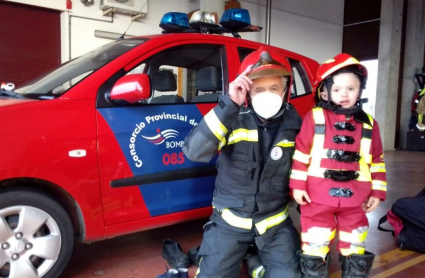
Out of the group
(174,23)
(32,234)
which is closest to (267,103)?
(32,234)

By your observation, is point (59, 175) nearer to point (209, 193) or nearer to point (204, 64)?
point (209, 193)

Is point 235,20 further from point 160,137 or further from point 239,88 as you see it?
point 239,88

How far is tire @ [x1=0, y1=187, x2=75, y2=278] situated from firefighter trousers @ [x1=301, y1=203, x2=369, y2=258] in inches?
51.6

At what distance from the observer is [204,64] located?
9.21ft

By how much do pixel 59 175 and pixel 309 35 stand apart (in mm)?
11006

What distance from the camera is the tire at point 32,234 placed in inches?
75.0

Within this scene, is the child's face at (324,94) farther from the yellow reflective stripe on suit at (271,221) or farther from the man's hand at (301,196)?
the yellow reflective stripe on suit at (271,221)

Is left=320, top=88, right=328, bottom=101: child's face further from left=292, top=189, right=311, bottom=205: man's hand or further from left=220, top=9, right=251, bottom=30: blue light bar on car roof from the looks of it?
left=220, top=9, right=251, bottom=30: blue light bar on car roof

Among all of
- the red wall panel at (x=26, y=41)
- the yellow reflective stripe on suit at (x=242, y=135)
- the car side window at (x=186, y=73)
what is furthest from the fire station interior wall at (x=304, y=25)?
the yellow reflective stripe on suit at (x=242, y=135)

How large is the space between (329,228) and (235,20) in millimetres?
1950

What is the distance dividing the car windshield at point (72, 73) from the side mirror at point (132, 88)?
250mm

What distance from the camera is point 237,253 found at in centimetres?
201

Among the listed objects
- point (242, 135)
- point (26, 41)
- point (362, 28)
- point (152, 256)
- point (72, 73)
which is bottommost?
point (152, 256)

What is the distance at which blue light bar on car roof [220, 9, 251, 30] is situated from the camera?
10.5ft
